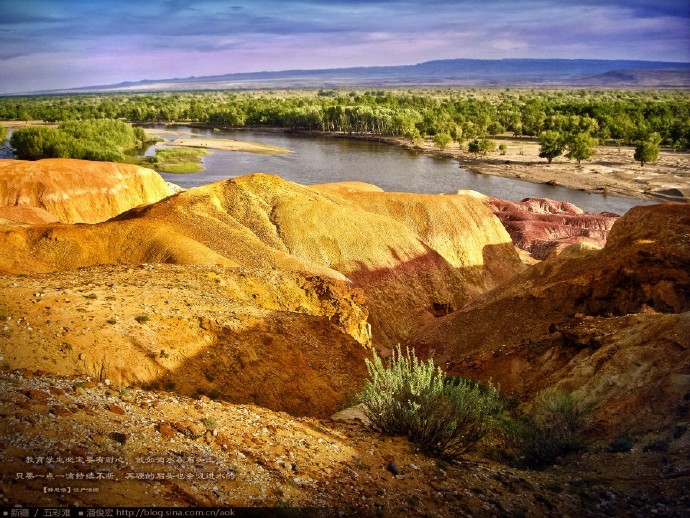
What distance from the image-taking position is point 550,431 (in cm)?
1267

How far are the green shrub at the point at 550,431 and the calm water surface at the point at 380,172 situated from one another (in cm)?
5941

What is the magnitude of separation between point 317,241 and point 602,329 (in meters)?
20.9

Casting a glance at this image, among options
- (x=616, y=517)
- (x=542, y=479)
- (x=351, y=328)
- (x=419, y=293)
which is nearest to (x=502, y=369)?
(x=351, y=328)

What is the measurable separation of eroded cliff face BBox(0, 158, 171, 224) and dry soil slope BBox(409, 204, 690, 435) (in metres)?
29.6

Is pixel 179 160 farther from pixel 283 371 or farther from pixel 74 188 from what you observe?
pixel 283 371

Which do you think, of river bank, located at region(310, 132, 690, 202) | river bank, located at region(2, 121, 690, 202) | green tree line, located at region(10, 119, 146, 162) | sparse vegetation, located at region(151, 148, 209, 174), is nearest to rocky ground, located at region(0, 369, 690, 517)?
green tree line, located at region(10, 119, 146, 162)

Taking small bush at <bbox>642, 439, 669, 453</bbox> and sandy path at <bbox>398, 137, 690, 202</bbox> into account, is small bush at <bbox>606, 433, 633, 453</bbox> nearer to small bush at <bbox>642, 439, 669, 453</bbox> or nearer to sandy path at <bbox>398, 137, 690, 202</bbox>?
small bush at <bbox>642, 439, 669, 453</bbox>

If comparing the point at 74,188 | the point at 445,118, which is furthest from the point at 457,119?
the point at 74,188

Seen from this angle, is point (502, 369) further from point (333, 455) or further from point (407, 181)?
point (407, 181)

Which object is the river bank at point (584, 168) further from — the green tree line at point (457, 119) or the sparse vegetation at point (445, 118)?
the sparse vegetation at point (445, 118)

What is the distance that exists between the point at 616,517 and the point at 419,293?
89.7 ft

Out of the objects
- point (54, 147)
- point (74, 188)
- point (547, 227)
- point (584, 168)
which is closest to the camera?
point (74, 188)

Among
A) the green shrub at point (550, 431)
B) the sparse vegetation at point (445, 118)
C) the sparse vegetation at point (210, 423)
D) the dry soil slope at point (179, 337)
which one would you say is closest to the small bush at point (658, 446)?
the green shrub at point (550, 431)

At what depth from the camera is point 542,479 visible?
10.7 m
